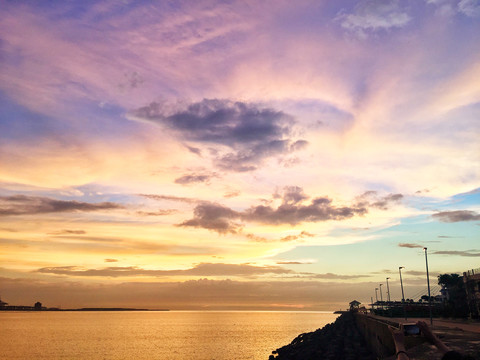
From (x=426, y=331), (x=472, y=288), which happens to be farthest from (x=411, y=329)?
(x=472, y=288)

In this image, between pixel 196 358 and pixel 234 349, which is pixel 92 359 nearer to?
pixel 196 358

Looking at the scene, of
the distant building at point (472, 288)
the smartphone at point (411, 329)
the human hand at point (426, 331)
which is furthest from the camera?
the distant building at point (472, 288)

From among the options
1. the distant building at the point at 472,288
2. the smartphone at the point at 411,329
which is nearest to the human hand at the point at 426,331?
the smartphone at the point at 411,329

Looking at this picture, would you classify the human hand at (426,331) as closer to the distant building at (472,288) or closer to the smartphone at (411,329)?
the smartphone at (411,329)

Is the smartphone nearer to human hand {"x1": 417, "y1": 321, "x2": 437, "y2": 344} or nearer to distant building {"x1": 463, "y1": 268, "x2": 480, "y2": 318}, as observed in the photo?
human hand {"x1": 417, "y1": 321, "x2": 437, "y2": 344}

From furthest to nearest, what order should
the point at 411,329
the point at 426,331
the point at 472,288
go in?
the point at 472,288, the point at 411,329, the point at 426,331

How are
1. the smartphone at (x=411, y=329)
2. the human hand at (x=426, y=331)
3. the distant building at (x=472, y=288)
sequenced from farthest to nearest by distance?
the distant building at (x=472, y=288), the smartphone at (x=411, y=329), the human hand at (x=426, y=331)

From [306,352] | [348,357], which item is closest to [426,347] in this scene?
[348,357]

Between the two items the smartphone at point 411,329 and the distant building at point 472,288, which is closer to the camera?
the smartphone at point 411,329

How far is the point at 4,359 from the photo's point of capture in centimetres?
6775

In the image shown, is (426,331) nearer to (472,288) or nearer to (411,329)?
(411,329)

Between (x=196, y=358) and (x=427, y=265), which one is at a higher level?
(x=427, y=265)

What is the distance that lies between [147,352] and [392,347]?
59963mm

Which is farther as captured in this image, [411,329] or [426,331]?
[411,329]
